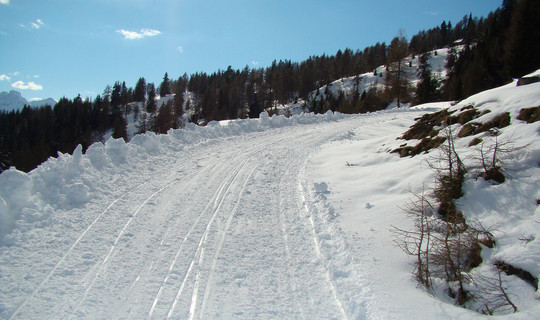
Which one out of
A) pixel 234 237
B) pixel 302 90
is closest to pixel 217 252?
pixel 234 237

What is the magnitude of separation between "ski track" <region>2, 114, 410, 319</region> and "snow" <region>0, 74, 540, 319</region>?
2cm

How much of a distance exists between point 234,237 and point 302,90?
241 feet

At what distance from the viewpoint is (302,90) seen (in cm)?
7481

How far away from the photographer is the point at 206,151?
10500 mm

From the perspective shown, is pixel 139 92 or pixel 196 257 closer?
pixel 196 257

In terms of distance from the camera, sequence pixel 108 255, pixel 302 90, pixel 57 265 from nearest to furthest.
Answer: pixel 57 265 → pixel 108 255 → pixel 302 90

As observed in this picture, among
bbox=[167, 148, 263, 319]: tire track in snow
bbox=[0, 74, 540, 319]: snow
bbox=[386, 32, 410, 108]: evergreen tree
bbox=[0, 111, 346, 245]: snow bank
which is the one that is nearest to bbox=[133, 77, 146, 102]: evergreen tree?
bbox=[386, 32, 410, 108]: evergreen tree

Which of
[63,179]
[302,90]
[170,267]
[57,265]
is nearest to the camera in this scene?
[57,265]

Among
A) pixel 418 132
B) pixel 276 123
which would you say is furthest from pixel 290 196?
pixel 276 123

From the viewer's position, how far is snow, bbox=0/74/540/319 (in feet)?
10.7

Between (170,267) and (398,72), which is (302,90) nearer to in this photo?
(398,72)

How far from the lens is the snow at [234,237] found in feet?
10.7

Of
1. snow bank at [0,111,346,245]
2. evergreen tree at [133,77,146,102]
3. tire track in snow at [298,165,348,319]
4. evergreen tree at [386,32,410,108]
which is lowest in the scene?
tire track in snow at [298,165,348,319]

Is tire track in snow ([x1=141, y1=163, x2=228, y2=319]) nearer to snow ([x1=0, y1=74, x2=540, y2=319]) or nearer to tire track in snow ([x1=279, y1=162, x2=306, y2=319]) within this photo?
snow ([x1=0, y1=74, x2=540, y2=319])
